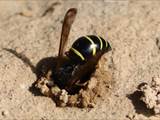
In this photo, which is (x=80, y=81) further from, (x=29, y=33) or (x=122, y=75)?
(x=29, y=33)

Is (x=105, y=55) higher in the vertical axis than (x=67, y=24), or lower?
lower

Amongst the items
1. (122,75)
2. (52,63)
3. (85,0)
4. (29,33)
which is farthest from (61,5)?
(122,75)

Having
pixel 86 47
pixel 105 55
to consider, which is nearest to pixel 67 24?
pixel 86 47

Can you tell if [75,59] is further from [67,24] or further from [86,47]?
[67,24]

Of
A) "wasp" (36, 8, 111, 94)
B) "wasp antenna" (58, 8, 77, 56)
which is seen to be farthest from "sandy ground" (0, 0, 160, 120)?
"wasp antenna" (58, 8, 77, 56)

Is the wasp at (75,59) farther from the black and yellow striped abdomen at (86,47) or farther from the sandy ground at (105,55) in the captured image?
the sandy ground at (105,55)

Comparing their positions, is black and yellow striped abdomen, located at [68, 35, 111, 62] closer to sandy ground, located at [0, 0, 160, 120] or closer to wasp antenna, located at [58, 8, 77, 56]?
wasp antenna, located at [58, 8, 77, 56]

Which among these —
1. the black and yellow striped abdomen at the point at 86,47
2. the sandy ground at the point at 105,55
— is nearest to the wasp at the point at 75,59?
the black and yellow striped abdomen at the point at 86,47
